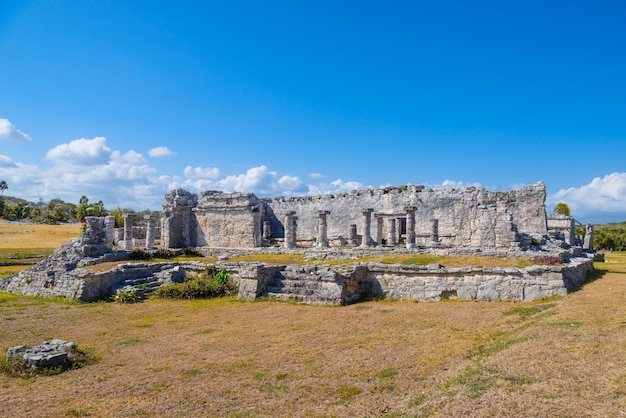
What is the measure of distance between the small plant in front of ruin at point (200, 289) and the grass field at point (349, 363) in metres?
3.44

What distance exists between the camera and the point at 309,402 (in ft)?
18.7

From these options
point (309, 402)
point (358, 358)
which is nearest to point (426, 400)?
point (309, 402)

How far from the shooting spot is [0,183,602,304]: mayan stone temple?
13.1 meters

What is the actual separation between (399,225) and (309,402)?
2550 centimetres

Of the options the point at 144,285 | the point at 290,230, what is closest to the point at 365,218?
the point at 290,230

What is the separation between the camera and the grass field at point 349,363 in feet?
16.8

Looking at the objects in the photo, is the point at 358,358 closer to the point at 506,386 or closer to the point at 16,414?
the point at 506,386

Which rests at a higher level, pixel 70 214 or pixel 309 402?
pixel 70 214

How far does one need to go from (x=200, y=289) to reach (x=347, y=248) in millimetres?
10102

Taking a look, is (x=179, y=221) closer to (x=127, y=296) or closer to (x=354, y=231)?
(x=354, y=231)

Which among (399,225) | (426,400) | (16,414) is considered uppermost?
(399,225)

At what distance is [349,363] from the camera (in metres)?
7.22

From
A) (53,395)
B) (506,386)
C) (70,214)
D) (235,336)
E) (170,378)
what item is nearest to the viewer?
(506,386)

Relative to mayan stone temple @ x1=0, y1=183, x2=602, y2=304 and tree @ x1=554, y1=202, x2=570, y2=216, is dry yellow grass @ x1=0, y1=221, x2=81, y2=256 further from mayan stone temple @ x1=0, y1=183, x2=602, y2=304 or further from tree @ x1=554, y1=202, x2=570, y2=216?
tree @ x1=554, y1=202, x2=570, y2=216
